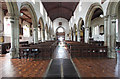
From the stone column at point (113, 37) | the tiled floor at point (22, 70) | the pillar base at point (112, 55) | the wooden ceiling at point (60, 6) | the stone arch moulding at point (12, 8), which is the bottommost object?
the tiled floor at point (22, 70)

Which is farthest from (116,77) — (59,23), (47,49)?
(59,23)

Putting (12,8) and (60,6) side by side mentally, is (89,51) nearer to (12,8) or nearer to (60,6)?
(12,8)

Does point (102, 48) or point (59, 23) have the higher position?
point (59, 23)

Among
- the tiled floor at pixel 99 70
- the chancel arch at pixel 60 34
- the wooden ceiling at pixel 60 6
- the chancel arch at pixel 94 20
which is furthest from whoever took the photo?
the chancel arch at pixel 60 34

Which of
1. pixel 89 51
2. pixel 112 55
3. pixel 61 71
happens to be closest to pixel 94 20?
pixel 112 55

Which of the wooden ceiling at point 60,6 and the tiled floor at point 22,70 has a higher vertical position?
the wooden ceiling at point 60,6

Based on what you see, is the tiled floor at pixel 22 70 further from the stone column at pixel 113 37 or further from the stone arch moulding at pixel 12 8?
the stone column at pixel 113 37

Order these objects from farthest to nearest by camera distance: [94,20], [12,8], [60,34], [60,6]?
[60,34]
[94,20]
[60,6]
[12,8]

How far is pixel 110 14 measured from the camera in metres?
6.76

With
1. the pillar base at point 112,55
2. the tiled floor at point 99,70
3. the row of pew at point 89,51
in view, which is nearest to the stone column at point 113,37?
the pillar base at point 112,55

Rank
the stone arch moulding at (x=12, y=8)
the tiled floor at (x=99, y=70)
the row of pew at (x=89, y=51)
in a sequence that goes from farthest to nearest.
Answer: the row of pew at (x=89, y=51), the stone arch moulding at (x=12, y=8), the tiled floor at (x=99, y=70)

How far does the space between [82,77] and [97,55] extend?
4.30m

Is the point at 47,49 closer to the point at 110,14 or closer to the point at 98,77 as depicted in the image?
the point at 98,77

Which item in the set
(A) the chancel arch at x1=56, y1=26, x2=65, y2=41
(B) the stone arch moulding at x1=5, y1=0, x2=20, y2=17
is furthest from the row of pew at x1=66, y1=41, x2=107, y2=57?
(A) the chancel arch at x1=56, y1=26, x2=65, y2=41
